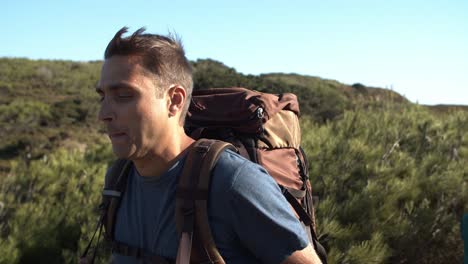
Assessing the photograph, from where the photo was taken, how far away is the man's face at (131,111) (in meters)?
1.53

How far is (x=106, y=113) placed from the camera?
5.07 feet

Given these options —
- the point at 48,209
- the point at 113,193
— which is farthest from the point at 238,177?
the point at 48,209

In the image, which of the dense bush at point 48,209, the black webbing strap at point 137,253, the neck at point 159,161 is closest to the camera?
the black webbing strap at point 137,253

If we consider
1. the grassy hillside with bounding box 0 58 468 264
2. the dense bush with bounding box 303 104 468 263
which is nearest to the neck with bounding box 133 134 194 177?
the grassy hillside with bounding box 0 58 468 264

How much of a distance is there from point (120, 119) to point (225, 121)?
443 mm

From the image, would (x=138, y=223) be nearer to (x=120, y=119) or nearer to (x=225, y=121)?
(x=120, y=119)

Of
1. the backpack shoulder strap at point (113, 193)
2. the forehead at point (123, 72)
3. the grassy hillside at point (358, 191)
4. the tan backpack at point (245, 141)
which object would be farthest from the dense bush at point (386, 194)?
the forehead at point (123, 72)

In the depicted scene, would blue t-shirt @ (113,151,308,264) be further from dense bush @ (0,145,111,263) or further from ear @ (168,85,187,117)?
dense bush @ (0,145,111,263)

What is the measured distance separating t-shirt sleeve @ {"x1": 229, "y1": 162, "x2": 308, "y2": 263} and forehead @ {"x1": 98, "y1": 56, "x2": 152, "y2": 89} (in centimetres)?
43

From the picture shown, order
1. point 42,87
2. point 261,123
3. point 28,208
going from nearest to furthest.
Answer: point 261,123 → point 28,208 → point 42,87

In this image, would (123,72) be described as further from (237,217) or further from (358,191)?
(358,191)

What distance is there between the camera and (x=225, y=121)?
1850 millimetres

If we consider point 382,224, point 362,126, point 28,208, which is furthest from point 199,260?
point 362,126

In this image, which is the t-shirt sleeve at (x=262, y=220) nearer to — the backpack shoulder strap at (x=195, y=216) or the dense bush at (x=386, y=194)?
the backpack shoulder strap at (x=195, y=216)
